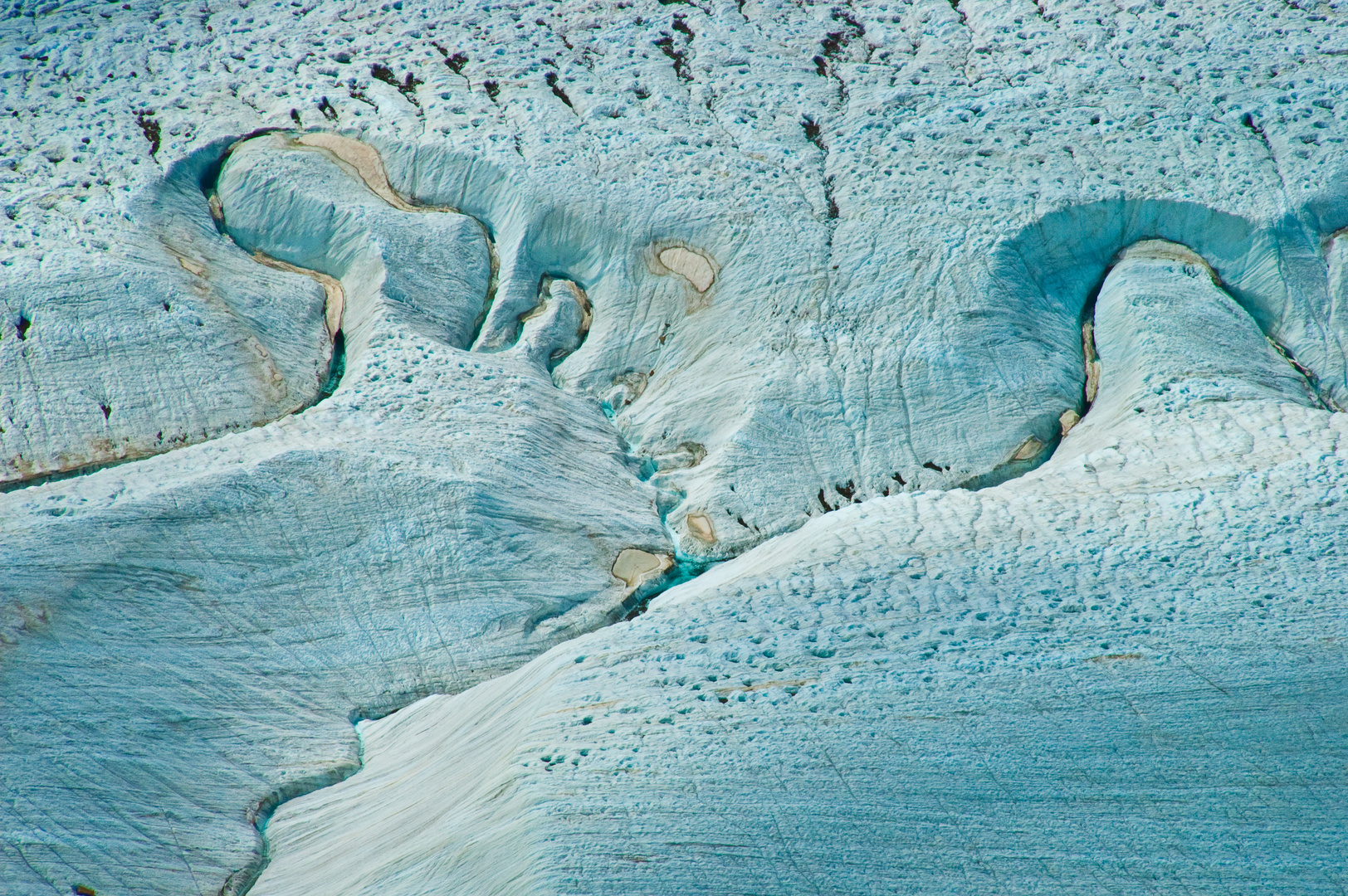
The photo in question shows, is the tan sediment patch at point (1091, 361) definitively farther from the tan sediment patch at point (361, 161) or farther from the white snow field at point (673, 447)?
the tan sediment patch at point (361, 161)

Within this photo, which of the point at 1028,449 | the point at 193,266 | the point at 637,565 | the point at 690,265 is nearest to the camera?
the point at 637,565

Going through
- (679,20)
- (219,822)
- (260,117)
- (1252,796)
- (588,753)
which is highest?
(679,20)

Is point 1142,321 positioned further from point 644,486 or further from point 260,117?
point 260,117

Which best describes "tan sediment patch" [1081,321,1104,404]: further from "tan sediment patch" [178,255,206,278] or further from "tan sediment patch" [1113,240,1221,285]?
"tan sediment patch" [178,255,206,278]

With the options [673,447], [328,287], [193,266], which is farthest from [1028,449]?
[193,266]

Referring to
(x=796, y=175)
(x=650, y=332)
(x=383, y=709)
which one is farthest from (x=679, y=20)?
(x=383, y=709)

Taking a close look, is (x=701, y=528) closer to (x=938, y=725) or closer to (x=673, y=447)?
(x=673, y=447)

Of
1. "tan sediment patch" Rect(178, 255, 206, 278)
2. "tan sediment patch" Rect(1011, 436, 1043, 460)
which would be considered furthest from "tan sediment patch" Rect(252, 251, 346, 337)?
"tan sediment patch" Rect(1011, 436, 1043, 460)

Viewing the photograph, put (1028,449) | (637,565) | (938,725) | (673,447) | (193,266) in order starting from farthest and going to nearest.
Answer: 1. (193,266)
2. (673,447)
3. (1028,449)
4. (637,565)
5. (938,725)
